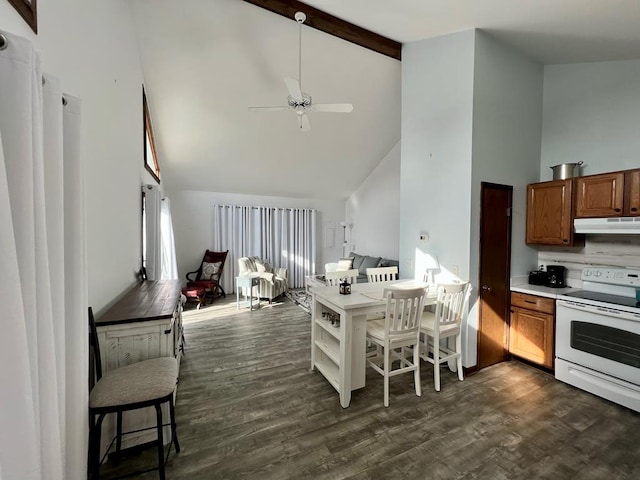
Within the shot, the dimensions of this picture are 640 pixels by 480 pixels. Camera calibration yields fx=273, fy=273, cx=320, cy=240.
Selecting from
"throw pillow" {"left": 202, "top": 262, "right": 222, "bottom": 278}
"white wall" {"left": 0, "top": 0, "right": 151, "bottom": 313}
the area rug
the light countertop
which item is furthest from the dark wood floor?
"throw pillow" {"left": 202, "top": 262, "right": 222, "bottom": 278}

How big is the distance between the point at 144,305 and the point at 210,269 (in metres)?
3.70

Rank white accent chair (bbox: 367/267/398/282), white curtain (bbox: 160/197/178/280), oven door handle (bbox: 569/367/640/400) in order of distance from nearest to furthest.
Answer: oven door handle (bbox: 569/367/640/400), white accent chair (bbox: 367/267/398/282), white curtain (bbox: 160/197/178/280)

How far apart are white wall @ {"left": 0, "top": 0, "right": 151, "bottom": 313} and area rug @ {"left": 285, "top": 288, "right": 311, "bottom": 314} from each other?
291 cm

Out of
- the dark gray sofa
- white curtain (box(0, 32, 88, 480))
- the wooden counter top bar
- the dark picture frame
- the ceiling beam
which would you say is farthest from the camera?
the dark gray sofa

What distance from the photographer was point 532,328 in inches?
113

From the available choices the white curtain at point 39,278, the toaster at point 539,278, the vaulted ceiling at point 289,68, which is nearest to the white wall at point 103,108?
the white curtain at point 39,278

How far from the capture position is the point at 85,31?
190 centimetres

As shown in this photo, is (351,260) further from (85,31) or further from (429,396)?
(85,31)

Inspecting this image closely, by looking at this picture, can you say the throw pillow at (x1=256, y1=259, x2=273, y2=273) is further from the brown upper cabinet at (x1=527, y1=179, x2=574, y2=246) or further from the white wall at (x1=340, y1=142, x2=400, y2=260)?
the brown upper cabinet at (x1=527, y1=179, x2=574, y2=246)

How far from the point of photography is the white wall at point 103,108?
5.10ft

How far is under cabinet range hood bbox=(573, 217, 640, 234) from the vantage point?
2.38 meters

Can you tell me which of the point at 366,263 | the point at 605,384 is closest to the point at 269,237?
the point at 366,263

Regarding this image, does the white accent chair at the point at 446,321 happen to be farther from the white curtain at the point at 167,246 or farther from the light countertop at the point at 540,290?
the white curtain at the point at 167,246

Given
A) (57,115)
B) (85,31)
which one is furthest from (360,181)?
(57,115)
